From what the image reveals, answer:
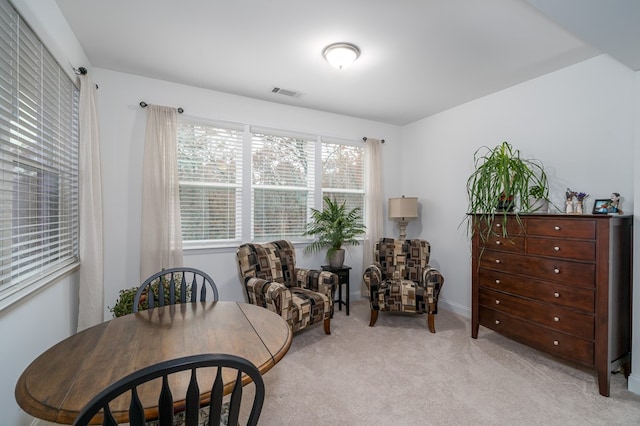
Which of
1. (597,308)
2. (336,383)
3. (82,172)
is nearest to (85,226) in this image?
(82,172)

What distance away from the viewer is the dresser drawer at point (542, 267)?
227 centimetres

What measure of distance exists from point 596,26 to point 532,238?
5.29 feet

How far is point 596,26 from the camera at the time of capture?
176cm

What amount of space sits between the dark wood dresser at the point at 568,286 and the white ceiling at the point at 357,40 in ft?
4.31

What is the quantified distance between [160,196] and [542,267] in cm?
373

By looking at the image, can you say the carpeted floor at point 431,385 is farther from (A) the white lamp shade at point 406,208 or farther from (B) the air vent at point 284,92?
(B) the air vent at point 284,92

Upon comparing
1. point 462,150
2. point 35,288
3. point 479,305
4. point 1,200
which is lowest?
point 479,305

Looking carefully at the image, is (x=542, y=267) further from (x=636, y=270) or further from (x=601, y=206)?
(x=601, y=206)

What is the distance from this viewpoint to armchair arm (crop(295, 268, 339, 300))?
324 centimetres

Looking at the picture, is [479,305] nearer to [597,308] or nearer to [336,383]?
[597,308]

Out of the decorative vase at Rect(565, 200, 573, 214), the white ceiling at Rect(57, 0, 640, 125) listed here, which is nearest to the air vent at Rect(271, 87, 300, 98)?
the white ceiling at Rect(57, 0, 640, 125)

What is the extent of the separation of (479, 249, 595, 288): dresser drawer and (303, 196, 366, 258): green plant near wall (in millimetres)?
1622

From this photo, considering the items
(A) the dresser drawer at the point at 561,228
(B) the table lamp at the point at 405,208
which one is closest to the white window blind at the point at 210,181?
(B) the table lamp at the point at 405,208

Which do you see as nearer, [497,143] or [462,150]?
[497,143]
